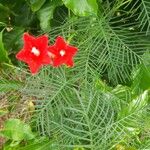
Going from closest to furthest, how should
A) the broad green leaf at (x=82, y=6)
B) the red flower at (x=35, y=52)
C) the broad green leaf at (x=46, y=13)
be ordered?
the red flower at (x=35, y=52) < the broad green leaf at (x=82, y=6) < the broad green leaf at (x=46, y=13)

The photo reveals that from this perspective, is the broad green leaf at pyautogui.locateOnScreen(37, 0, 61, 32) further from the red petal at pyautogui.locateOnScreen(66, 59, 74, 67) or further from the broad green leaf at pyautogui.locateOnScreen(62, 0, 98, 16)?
the red petal at pyautogui.locateOnScreen(66, 59, 74, 67)

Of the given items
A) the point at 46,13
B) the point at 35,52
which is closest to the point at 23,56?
the point at 35,52

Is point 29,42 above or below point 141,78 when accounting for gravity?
above

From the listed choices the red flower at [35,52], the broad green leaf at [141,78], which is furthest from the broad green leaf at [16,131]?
the broad green leaf at [141,78]

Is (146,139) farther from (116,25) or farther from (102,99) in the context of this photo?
(116,25)

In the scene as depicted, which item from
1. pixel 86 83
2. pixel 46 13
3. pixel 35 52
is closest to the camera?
pixel 35 52

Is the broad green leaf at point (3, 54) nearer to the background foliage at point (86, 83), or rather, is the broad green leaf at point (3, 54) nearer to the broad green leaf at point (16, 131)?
the background foliage at point (86, 83)

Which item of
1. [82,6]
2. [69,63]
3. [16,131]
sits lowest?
[16,131]

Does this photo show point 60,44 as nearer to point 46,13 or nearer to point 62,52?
point 62,52
